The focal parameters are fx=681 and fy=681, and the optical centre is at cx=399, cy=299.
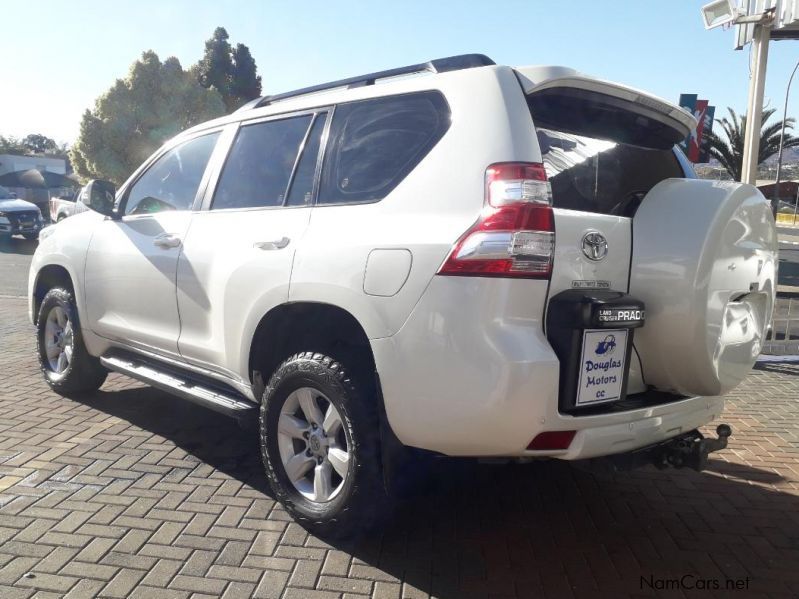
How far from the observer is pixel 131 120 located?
106ft

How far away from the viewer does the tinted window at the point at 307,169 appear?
10.6ft

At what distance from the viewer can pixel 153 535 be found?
3014mm

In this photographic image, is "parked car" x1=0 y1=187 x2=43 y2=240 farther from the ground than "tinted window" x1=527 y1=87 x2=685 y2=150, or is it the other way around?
"tinted window" x1=527 y1=87 x2=685 y2=150

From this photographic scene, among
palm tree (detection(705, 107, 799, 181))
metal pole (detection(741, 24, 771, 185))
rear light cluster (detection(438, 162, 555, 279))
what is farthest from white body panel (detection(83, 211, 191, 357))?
palm tree (detection(705, 107, 799, 181))

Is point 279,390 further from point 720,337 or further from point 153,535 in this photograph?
point 720,337

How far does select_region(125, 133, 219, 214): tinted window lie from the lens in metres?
3.99

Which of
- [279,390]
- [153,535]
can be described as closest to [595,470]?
[279,390]

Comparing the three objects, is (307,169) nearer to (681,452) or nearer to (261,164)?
(261,164)

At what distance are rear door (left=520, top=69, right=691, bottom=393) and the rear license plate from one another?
0.21 m

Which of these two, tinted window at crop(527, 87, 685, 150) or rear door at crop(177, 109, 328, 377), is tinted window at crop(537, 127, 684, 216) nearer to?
tinted window at crop(527, 87, 685, 150)
